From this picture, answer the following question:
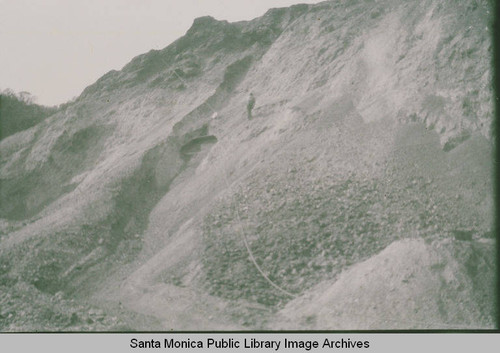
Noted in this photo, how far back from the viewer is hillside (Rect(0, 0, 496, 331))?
11.4 m

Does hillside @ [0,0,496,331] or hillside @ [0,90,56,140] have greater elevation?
hillside @ [0,90,56,140]

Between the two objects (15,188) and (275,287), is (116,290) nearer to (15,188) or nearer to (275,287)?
(275,287)

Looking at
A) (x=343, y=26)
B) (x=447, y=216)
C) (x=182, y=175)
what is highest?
(x=343, y=26)

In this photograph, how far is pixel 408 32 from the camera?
1769cm

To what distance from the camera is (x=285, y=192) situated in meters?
14.1

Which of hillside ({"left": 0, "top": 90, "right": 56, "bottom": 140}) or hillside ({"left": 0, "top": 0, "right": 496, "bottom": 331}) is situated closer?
hillside ({"left": 0, "top": 0, "right": 496, "bottom": 331})

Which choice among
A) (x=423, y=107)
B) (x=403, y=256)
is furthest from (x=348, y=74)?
(x=403, y=256)

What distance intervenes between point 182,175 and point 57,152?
19.6 feet

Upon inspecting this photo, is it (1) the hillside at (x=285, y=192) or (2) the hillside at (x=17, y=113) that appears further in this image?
(2) the hillside at (x=17, y=113)

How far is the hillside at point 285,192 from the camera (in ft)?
37.3

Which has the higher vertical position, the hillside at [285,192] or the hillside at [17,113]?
the hillside at [17,113]

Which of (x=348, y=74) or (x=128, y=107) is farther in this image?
(x=128, y=107)

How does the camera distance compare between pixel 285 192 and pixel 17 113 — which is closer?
pixel 285 192

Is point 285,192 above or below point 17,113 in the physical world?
below
